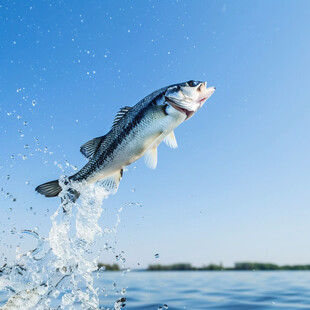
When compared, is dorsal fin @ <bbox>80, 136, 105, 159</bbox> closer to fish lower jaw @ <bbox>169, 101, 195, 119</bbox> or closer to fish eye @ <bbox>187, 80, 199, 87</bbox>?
fish lower jaw @ <bbox>169, 101, 195, 119</bbox>

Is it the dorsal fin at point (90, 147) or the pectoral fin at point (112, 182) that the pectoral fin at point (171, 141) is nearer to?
the pectoral fin at point (112, 182)

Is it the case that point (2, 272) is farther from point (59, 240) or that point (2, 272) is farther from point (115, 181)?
point (115, 181)

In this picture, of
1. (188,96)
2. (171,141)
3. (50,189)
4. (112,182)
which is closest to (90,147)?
(112,182)

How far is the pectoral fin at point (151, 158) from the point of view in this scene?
15.4ft

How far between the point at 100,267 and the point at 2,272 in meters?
1.73

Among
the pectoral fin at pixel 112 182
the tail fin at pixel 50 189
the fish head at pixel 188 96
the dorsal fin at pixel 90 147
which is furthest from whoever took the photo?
the dorsal fin at pixel 90 147

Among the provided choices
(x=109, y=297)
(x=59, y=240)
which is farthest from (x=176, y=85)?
(x=109, y=297)

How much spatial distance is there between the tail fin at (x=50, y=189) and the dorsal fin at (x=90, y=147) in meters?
0.53

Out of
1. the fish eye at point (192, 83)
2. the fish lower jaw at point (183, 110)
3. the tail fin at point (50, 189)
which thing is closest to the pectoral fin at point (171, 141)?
the fish lower jaw at point (183, 110)

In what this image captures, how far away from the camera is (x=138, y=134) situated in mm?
4410

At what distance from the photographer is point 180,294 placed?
11234mm

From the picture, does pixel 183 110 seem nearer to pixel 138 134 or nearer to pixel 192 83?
pixel 192 83

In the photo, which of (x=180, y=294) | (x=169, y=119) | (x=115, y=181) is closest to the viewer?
(x=169, y=119)

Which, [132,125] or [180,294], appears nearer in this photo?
[132,125]
